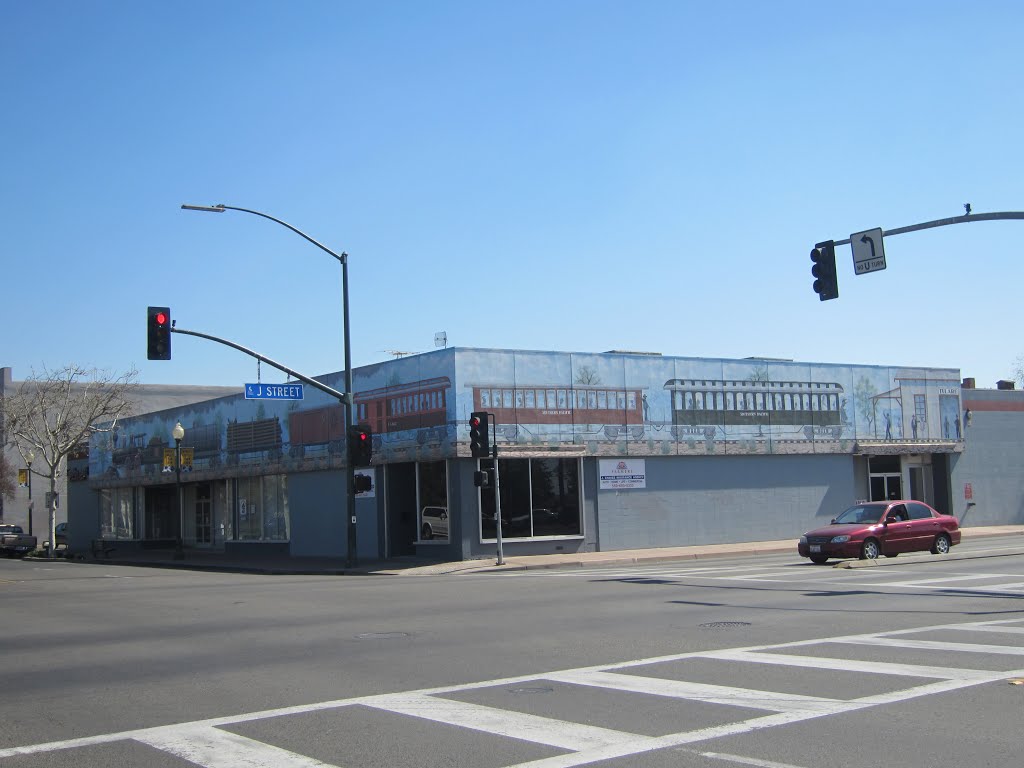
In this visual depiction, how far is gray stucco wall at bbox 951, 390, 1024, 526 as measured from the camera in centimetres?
4494

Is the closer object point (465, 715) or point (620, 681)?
point (465, 715)

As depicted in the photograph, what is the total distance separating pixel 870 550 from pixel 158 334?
18.1m

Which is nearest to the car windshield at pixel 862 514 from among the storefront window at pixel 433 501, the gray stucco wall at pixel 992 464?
the storefront window at pixel 433 501

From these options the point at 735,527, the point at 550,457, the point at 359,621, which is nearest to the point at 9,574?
the point at 550,457

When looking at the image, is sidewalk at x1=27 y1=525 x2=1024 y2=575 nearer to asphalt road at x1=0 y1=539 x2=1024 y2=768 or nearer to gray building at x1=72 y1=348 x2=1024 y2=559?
gray building at x1=72 y1=348 x2=1024 y2=559

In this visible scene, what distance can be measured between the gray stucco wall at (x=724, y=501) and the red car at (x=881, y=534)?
9037 mm

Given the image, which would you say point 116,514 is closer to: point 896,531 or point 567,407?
point 567,407

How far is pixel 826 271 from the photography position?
20.4m

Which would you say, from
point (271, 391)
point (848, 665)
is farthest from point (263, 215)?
point (848, 665)

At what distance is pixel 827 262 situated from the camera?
800 inches

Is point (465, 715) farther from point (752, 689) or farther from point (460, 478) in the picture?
point (460, 478)

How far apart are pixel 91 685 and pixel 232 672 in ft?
4.52

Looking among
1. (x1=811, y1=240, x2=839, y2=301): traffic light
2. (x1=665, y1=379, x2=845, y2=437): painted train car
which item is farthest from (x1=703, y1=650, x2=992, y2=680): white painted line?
(x1=665, y1=379, x2=845, y2=437): painted train car

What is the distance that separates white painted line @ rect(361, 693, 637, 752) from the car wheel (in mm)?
19232
